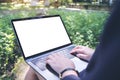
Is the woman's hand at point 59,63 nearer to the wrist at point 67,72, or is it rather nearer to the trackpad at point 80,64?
the wrist at point 67,72

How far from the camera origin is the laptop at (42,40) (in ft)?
5.77

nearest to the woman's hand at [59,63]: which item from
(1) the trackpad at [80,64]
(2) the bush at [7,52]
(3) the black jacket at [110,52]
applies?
(1) the trackpad at [80,64]

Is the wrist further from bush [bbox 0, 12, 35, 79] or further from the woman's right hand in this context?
bush [bbox 0, 12, 35, 79]

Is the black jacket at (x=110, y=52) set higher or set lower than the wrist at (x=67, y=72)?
higher

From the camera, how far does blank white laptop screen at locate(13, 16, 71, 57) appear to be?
6.09ft

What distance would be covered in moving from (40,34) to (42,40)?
0.05 m

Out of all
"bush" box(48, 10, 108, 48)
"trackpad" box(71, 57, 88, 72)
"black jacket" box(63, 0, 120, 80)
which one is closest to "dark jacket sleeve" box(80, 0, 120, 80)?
"black jacket" box(63, 0, 120, 80)

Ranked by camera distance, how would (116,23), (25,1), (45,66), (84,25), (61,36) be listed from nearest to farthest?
1. (116,23)
2. (45,66)
3. (61,36)
4. (84,25)
5. (25,1)

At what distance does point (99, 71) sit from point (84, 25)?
3.02 m

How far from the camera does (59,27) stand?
214 cm

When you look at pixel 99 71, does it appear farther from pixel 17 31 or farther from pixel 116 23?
pixel 17 31

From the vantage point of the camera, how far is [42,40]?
2.01 meters

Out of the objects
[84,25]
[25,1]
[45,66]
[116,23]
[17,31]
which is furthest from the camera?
[25,1]

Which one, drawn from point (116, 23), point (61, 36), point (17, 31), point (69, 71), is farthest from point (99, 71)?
point (61, 36)
